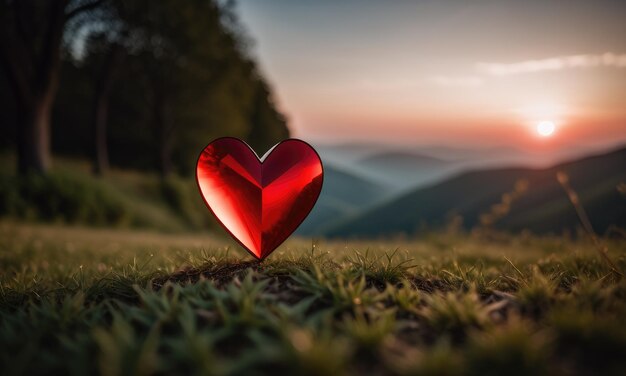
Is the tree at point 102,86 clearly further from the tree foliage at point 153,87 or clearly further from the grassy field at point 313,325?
the grassy field at point 313,325

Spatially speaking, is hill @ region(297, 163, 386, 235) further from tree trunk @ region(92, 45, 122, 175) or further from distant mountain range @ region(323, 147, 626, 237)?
tree trunk @ region(92, 45, 122, 175)

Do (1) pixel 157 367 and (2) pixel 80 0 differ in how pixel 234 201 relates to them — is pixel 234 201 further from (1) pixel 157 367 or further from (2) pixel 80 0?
(2) pixel 80 0

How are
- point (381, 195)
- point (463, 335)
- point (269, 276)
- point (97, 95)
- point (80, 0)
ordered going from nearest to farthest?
point (463, 335) < point (269, 276) < point (80, 0) < point (97, 95) < point (381, 195)

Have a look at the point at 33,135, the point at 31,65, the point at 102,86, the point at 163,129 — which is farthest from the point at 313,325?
the point at 163,129

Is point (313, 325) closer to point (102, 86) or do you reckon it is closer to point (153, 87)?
point (102, 86)


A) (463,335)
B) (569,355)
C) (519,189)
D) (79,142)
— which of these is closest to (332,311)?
(463,335)

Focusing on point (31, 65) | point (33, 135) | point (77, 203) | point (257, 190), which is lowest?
point (77, 203)

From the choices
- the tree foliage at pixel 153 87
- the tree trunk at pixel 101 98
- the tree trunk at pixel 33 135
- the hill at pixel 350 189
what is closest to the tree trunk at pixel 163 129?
the tree foliage at pixel 153 87
